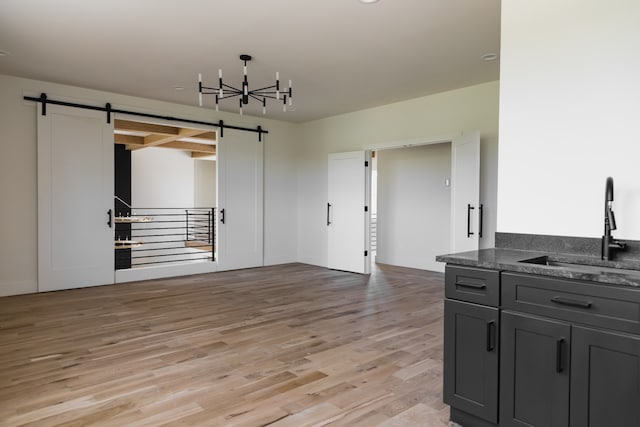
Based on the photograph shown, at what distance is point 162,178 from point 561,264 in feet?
35.8

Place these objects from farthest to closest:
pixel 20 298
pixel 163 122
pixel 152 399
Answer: pixel 163 122
pixel 20 298
pixel 152 399

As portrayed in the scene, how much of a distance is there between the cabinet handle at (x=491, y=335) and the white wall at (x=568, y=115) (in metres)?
0.77

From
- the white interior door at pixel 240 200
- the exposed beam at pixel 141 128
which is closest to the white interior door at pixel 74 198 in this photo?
the exposed beam at pixel 141 128

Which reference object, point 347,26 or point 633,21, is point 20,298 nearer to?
point 347,26

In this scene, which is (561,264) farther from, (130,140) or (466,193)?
(130,140)

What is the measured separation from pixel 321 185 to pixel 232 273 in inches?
91.1

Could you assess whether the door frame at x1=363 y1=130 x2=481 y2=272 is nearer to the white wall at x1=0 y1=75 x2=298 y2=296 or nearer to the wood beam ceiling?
the wood beam ceiling

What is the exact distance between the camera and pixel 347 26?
3.71 metres

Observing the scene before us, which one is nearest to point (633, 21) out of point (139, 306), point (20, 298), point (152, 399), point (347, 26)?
point (347, 26)

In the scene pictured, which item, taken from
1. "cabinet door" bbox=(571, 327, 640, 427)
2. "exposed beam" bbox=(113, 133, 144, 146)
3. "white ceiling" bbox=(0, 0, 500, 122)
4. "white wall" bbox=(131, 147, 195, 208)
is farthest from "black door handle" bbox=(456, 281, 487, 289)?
"white wall" bbox=(131, 147, 195, 208)

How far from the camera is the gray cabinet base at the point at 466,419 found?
2.10 meters

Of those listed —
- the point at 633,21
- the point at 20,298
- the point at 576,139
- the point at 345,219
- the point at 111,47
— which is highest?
the point at 111,47

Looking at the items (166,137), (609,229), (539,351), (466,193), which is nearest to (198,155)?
(166,137)

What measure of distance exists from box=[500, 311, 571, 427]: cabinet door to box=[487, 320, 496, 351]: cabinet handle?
0.04 m
